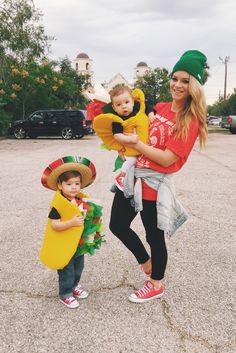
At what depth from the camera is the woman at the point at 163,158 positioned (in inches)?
90.8

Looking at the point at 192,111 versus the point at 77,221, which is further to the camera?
the point at 77,221

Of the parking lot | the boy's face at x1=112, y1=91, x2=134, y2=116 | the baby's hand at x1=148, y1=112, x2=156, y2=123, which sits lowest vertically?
the parking lot

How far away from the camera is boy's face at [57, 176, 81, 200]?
8.33 feet

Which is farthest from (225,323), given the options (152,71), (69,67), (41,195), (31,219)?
(152,71)

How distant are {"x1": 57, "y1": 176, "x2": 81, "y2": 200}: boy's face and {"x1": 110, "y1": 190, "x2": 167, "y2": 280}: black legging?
A: 341 millimetres

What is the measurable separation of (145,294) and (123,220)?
2.04 ft

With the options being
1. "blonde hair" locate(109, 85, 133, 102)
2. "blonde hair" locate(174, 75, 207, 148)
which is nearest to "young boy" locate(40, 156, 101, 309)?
"blonde hair" locate(109, 85, 133, 102)

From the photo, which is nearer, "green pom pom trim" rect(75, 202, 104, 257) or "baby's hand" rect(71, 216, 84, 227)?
"baby's hand" rect(71, 216, 84, 227)

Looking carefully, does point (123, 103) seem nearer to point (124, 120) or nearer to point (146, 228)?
point (124, 120)

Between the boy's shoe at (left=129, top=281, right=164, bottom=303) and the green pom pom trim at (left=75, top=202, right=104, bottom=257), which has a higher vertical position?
the green pom pom trim at (left=75, top=202, right=104, bottom=257)

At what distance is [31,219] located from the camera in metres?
4.93

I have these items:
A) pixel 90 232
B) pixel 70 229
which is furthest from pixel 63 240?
pixel 90 232

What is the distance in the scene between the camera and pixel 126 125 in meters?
2.39

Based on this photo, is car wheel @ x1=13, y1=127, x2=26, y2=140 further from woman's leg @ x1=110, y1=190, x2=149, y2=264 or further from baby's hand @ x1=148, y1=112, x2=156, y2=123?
baby's hand @ x1=148, y1=112, x2=156, y2=123
